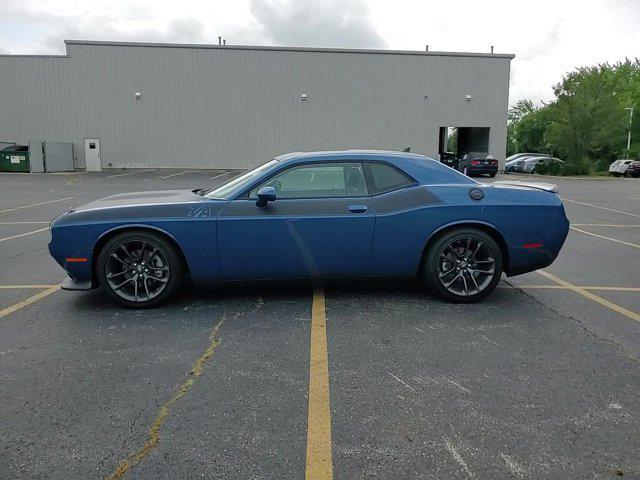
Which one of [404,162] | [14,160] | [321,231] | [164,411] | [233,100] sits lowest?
[164,411]

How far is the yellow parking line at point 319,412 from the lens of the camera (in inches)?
90.7

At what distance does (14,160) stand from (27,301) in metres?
26.6

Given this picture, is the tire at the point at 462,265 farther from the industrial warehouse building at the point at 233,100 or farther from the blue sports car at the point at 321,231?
the industrial warehouse building at the point at 233,100

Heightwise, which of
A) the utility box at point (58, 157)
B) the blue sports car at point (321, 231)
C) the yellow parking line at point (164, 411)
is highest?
the utility box at point (58, 157)

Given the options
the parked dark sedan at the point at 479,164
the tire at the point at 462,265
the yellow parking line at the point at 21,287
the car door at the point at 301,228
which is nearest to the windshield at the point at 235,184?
the car door at the point at 301,228

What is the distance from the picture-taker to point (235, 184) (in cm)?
478

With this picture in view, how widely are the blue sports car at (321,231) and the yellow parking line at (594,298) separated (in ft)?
2.16

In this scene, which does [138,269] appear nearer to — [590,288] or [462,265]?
[462,265]

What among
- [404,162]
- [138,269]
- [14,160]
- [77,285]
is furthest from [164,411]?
[14,160]

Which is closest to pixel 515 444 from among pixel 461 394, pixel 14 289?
pixel 461 394

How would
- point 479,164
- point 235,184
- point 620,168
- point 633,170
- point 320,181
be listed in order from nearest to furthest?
point 320,181
point 235,184
point 479,164
point 633,170
point 620,168

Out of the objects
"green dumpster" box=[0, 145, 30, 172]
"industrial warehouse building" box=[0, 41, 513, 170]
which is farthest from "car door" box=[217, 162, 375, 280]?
"green dumpster" box=[0, 145, 30, 172]

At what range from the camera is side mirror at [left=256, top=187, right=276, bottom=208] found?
14.1 ft

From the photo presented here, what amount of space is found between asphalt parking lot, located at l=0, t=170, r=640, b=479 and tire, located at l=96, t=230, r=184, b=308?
15 centimetres
